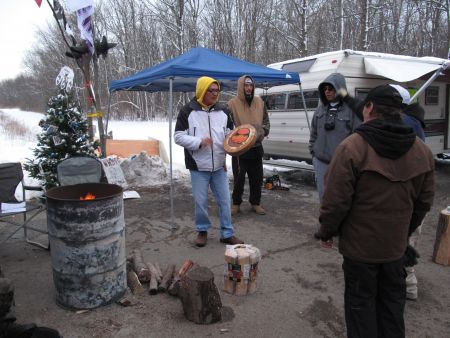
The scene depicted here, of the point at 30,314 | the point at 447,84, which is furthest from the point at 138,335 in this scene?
the point at 447,84

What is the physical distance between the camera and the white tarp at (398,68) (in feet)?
23.7

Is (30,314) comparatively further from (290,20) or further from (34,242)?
(290,20)

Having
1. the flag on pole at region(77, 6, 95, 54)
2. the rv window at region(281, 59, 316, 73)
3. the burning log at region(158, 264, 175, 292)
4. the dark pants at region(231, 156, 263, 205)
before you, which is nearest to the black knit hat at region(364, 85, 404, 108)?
the burning log at region(158, 264, 175, 292)

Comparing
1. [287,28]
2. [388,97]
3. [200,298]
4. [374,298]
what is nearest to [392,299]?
[374,298]

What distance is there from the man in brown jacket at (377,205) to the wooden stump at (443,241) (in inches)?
86.4

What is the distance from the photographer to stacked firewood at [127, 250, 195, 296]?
3.57 meters

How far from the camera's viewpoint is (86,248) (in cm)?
313

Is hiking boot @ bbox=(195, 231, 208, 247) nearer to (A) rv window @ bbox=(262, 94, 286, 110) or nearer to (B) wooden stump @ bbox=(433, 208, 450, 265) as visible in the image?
(B) wooden stump @ bbox=(433, 208, 450, 265)

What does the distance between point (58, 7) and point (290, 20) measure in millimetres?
17559

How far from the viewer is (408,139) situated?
2.07 meters

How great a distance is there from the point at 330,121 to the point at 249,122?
1688 mm

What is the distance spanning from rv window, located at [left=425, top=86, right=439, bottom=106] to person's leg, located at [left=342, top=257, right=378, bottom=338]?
332 inches

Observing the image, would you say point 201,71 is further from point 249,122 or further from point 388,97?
point 388,97

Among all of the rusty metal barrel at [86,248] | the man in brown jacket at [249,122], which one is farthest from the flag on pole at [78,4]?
the rusty metal barrel at [86,248]
